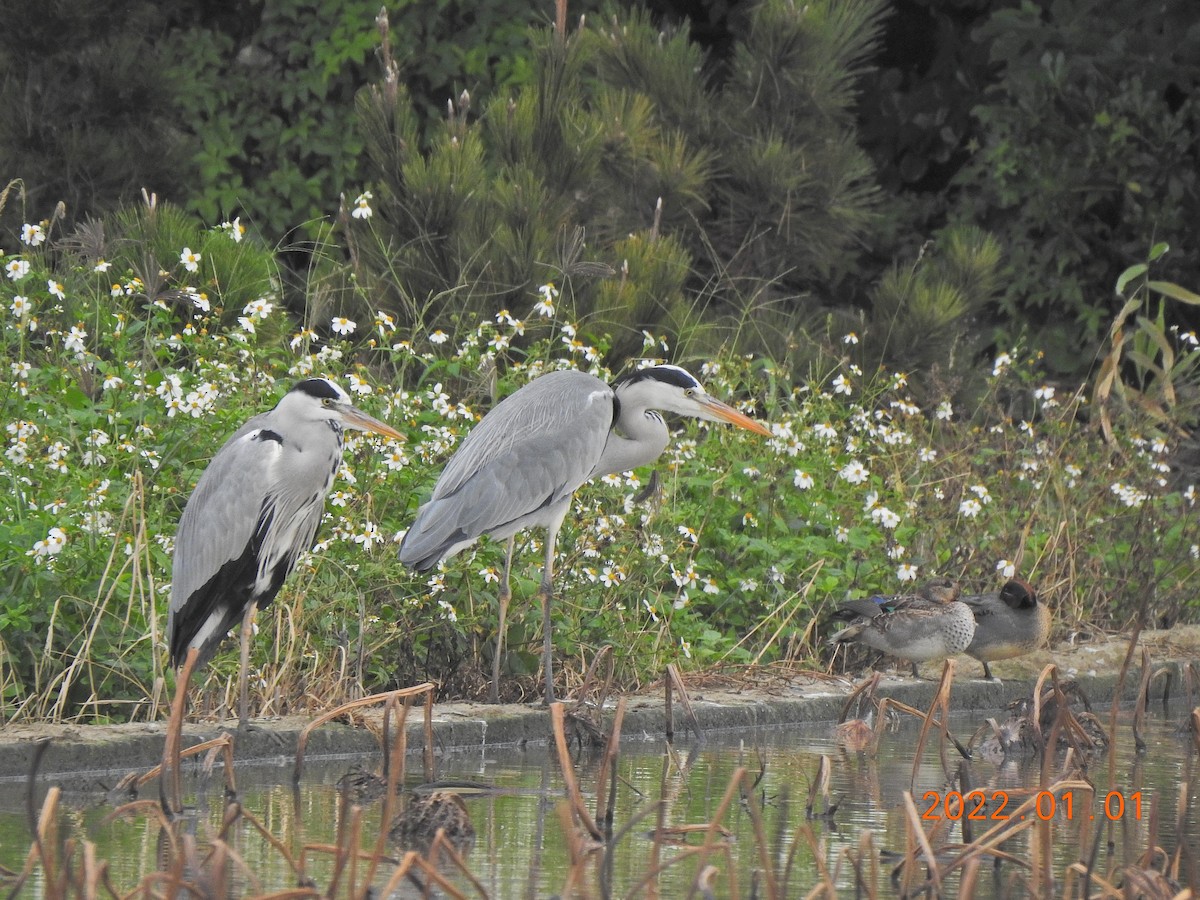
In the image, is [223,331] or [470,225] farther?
[470,225]

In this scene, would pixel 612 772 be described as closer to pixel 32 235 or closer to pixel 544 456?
pixel 544 456

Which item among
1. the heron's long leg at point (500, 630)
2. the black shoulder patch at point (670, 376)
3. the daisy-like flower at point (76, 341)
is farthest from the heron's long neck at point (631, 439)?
the daisy-like flower at point (76, 341)

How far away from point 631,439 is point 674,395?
0.80ft

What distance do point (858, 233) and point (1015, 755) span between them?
833 centimetres

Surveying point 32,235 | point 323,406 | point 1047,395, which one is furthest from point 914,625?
point 32,235

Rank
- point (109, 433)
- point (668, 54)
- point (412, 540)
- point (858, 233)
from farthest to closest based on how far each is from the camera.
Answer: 1. point (858, 233)
2. point (668, 54)
3. point (109, 433)
4. point (412, 540)

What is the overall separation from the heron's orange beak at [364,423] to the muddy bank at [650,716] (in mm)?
935

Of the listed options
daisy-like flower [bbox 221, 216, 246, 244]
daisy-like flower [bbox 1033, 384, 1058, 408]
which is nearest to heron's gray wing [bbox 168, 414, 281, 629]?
daisy-like flower [bbox 221, 216, 246, 244]

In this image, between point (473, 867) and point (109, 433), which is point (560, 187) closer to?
point (109, 433)

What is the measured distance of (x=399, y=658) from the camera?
6.91m

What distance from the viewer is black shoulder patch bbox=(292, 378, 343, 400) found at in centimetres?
630

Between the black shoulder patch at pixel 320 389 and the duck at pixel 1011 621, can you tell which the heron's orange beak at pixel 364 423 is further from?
the duck at pixel 1011 621

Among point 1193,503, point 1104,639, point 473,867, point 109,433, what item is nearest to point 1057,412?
point 1193,503

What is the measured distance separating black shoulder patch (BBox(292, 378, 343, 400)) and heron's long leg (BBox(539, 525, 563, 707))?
44.3 inches
